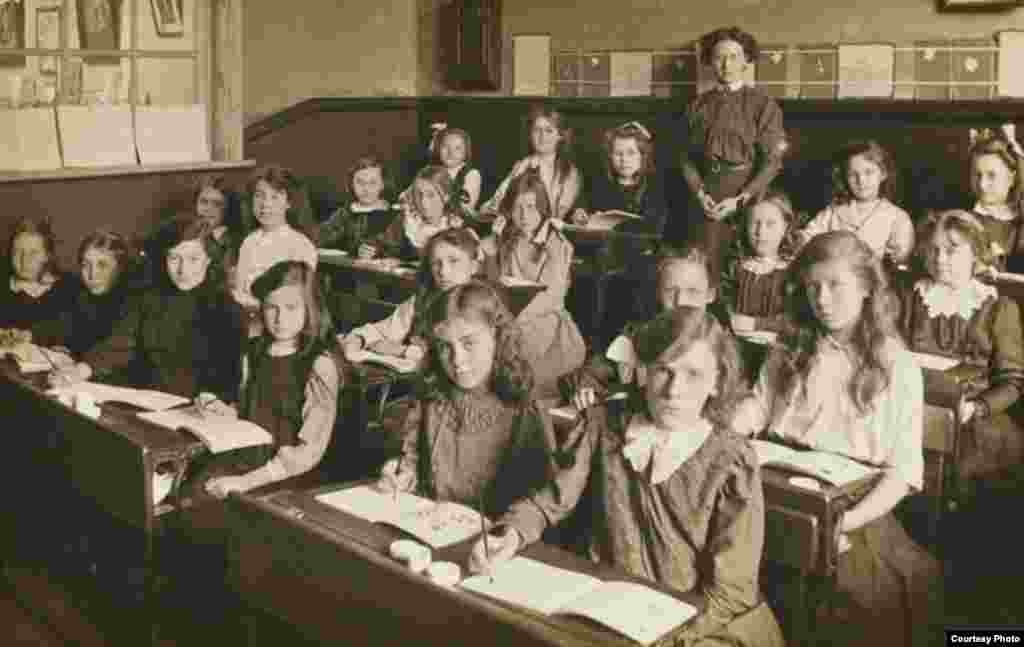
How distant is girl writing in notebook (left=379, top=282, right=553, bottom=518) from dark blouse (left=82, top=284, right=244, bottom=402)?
1828mm

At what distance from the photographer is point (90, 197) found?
605 cm

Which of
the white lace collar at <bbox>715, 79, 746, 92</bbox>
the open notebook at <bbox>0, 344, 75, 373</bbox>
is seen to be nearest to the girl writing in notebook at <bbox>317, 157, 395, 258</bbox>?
the white lace collar at <bbox>715, 79, 746, 92</bbox>

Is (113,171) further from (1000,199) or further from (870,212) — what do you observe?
(1000,199)

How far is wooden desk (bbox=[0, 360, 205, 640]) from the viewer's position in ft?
9.76

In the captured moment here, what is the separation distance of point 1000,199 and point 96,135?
4.19 m

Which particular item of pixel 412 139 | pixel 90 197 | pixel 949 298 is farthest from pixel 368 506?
pixel 412 139

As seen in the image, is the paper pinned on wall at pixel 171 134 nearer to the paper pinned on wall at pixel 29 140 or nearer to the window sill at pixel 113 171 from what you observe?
the window sill at pixel 113 171

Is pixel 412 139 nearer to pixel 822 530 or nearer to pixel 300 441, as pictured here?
pixel 300 441

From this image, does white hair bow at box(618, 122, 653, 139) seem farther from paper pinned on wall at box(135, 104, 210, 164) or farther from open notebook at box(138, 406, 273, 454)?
open notebook at box(138, 406, 273, 454)

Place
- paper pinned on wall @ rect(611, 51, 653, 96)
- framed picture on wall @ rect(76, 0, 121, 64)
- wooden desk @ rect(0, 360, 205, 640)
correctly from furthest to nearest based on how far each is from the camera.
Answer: paper pinned on wall @ rect(611, 51, 653, 96)
framed picture on wall @ rect(76, 0, 121, 64)
wooden desk @ rect(0, 360, 205, 640)

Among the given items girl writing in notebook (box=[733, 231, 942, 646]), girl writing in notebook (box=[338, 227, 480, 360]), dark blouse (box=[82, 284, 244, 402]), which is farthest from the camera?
dark blouse (box=[82, 284, 244, 402])

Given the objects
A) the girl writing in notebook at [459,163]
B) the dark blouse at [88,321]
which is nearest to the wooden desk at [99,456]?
the dark blouse at [88,321]

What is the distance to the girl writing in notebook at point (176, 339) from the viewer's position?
4.36 m

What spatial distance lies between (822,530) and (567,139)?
4.32 metres
